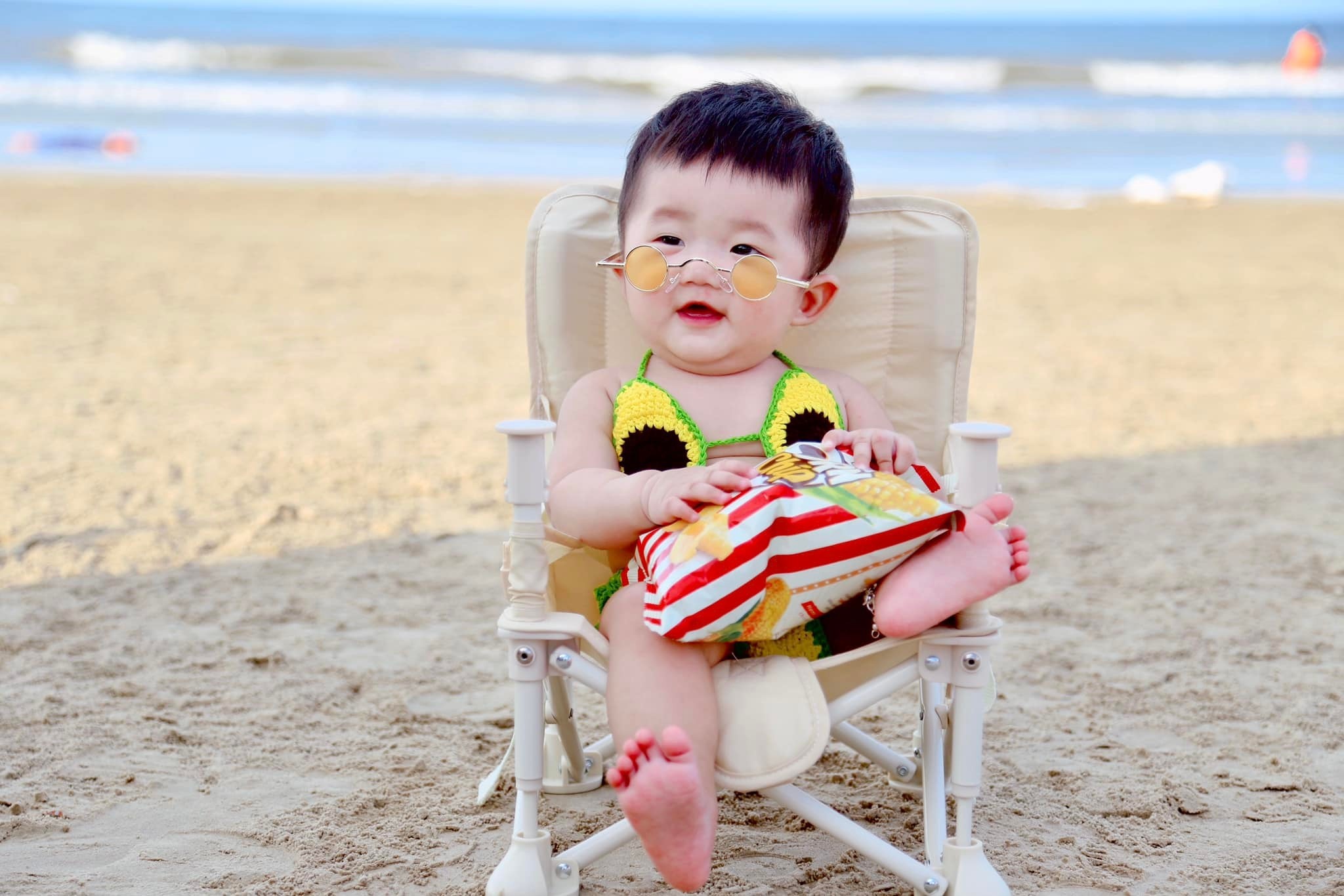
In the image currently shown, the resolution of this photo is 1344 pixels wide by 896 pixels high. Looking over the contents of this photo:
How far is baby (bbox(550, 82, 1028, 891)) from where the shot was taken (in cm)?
201

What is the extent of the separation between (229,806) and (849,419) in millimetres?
1372

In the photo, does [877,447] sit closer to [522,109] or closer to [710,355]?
[710,355]

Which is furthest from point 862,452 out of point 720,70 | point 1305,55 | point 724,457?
point 1305,55

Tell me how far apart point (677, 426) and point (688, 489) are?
0.31m

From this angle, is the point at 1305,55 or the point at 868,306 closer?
the point at 868,306

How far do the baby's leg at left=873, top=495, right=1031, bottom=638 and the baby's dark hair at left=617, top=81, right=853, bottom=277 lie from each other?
0.61 metres

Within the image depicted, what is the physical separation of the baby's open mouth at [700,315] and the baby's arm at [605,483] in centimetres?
21

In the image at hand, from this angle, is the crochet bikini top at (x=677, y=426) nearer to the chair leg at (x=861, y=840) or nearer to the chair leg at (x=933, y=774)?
the chair leg at (x=933, y=774)

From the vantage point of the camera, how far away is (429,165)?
14422 millimetres

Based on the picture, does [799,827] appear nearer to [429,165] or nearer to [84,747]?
[84,747]

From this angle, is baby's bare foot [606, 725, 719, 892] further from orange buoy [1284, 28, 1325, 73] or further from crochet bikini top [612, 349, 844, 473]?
orange buoy [1284, 28, 1325, 73]

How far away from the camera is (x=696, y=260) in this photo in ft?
7.45

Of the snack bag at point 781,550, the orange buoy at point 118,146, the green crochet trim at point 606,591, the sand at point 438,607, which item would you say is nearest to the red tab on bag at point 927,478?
the snack bag at point 781,550

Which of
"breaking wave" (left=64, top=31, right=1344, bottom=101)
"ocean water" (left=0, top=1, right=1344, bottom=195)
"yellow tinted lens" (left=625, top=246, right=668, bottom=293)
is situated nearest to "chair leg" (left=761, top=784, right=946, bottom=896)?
"yellow tinted lens" (left=625, top=246, right=668, bottom=293)
